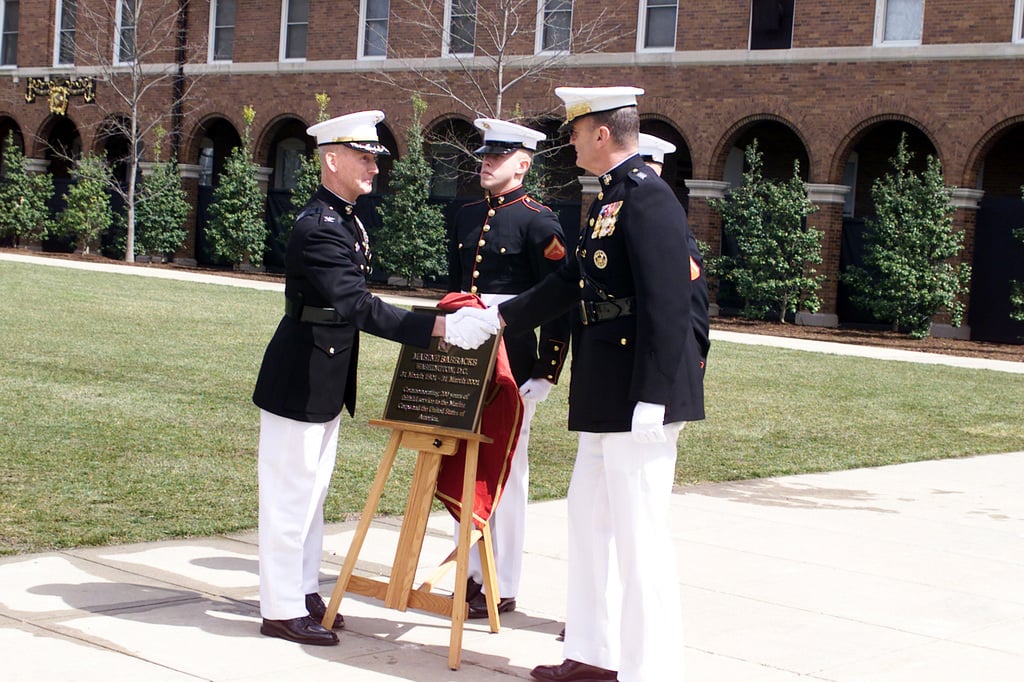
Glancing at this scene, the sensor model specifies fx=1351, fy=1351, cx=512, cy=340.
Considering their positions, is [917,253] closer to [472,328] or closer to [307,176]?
[307,176]

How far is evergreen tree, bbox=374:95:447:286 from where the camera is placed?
99.6ft

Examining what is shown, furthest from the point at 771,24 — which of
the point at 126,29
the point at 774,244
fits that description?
the point at 126,29

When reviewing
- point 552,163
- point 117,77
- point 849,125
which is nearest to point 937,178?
point 849,125

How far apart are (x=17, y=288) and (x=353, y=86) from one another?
12.9 m

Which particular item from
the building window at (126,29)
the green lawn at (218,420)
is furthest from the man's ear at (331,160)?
the building window at (126,29)

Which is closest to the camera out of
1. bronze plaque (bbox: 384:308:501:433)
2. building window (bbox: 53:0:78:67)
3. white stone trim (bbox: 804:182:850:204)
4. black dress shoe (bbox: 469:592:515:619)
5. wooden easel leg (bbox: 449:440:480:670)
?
wooden easel leg (bbox: 449:440:480:670)

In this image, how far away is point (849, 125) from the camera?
25812 mm

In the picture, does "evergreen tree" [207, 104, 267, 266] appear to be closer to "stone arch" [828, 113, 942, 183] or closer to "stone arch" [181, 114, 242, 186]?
"stone arch" [181, 114, 242, 186]

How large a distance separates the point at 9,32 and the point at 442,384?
39.2 m

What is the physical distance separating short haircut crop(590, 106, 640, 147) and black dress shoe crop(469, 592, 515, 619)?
2.09 meters

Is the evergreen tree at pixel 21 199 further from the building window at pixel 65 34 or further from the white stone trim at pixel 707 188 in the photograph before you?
the white stone trim at pixel 707 188

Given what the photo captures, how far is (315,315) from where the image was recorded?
554 cm

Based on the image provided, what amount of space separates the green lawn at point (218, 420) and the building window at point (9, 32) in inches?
877

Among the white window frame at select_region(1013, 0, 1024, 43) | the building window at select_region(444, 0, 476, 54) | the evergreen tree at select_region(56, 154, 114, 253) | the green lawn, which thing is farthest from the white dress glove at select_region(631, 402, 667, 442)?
the evergreen tree at select_region(56, 154, 114, 253)
